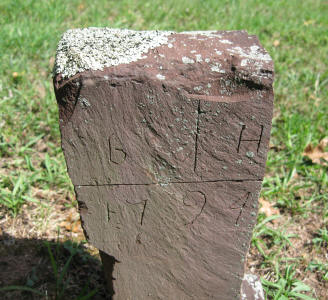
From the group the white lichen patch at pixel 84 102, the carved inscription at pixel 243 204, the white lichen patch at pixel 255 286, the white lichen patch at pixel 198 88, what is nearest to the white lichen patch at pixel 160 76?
the white lichen patch at pixel 198 88

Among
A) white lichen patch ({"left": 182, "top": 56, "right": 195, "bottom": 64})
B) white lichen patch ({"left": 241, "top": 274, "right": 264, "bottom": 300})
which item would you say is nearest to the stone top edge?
white lichen patch ({"left": 182, "top": 56, "right": 195, "bottom": 64})

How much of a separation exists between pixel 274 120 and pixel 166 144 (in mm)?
2029

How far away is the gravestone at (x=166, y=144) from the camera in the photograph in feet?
3.91

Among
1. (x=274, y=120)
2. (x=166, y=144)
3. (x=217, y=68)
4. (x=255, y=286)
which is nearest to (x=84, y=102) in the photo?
(x=166, y=144)

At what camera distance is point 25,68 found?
313 cm

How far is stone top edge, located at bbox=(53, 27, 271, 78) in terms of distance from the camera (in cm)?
119

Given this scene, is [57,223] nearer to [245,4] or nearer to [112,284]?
[112,284]

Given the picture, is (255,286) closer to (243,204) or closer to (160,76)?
→ (243,204)

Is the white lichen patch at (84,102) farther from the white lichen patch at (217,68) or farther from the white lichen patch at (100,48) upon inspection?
the white lichen patch at (217,68)

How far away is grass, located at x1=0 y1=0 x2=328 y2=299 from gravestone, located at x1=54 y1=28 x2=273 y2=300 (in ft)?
A: 2.40

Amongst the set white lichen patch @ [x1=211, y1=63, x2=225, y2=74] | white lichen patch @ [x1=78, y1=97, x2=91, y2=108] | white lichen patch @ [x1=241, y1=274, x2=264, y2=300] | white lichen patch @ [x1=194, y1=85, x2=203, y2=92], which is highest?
white lichen patch @ [x1=211, y1=63, x2=225, y2=74]

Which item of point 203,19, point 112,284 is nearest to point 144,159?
point 112,284

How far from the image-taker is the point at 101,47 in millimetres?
1269

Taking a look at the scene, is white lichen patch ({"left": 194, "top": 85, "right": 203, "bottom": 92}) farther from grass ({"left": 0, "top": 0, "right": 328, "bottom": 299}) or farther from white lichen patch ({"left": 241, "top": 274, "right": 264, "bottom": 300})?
grass ({"left": 0, "top": 0, "right": 328, "bottom": 299})
